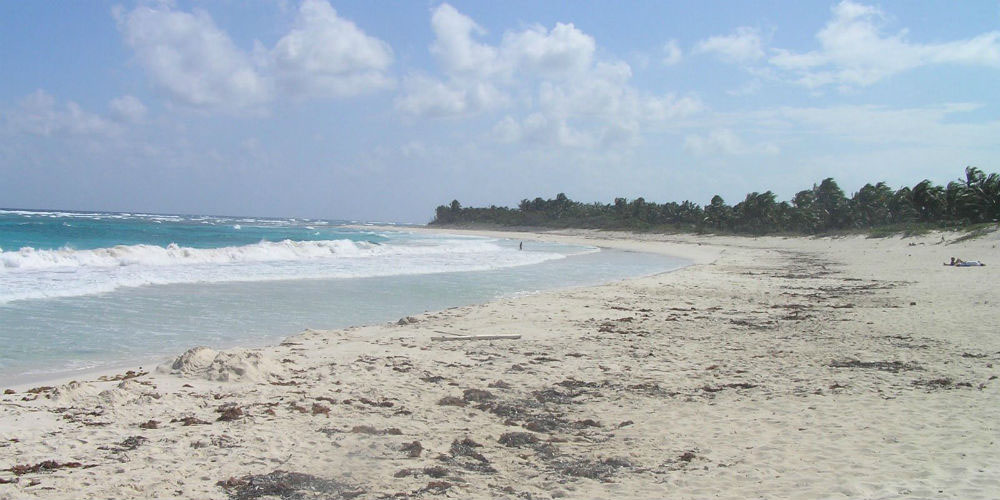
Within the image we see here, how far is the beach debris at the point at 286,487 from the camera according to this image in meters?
4.23

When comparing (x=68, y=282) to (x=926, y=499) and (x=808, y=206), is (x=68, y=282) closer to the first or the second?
(x=926, y=499)

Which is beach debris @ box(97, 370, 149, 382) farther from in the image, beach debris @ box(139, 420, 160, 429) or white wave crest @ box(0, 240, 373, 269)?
white wave crest @ box(0, 240, 373, 269)

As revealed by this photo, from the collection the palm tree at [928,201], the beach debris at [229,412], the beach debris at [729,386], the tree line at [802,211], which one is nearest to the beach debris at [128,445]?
the beach debris at [229,412]

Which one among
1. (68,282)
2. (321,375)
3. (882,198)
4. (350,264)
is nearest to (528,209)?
(882,198)

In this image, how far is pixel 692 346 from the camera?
9.70 m

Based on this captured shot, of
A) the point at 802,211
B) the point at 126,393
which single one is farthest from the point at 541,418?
the point at 802,211

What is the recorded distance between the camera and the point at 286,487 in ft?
14.3

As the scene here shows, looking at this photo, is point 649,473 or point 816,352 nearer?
point 649,473

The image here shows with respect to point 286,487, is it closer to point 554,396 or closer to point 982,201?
point 554,396

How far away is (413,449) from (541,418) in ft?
4.98

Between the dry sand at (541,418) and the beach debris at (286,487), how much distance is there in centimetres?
2

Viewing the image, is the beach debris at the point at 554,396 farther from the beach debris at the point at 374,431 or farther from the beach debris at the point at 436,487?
the beach debris at the point at 436,487

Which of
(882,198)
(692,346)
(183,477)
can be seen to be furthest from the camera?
(882,198)

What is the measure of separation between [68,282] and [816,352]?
17.5 m
